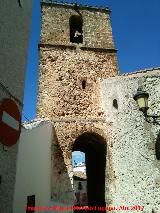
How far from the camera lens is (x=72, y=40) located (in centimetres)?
1350

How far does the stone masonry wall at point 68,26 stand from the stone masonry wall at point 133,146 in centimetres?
370

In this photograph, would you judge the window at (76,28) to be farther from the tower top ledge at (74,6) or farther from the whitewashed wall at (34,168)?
the whitewashed wall at (34,168)

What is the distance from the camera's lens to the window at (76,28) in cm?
1341

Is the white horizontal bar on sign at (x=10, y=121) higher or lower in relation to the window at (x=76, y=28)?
lower

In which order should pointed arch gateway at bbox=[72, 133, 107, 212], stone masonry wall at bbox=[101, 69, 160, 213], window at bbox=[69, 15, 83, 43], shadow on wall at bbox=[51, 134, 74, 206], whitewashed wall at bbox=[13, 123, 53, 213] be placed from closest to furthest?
whitewashed wall at bbox=[13, 123, 53, 213], shadow on wall at bbox=[51, 134, 74, 206], stone masonry wall at bbox=[101, 69, 160, 213], pointed arch gateway at bbox=[72, 133, 107, 212], window at bbox=[69, 15, 83, 43]

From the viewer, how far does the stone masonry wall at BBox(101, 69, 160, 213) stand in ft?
27.3

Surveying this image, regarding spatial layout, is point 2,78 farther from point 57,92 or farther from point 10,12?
point 57,92

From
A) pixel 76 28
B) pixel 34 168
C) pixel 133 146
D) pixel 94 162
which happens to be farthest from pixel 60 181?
pixel 76 28

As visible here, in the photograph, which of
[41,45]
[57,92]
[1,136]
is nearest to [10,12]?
[1,136]

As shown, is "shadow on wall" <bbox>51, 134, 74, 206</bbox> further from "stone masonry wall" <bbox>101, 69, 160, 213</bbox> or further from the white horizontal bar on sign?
the white horizontal bar on sign

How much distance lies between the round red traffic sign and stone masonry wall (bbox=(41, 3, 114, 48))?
29.9 ft

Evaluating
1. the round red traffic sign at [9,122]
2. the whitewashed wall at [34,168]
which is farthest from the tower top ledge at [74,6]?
the round red traffic sign at [9,122]

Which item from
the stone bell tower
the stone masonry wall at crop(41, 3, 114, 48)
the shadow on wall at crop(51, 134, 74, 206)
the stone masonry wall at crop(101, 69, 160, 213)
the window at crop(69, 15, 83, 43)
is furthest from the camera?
the window at crop(69, 15, 83, 43)

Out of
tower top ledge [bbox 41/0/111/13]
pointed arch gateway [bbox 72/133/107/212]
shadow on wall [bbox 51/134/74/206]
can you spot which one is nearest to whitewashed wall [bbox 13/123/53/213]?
shadow on wall [bbox 51/134/74/206]
